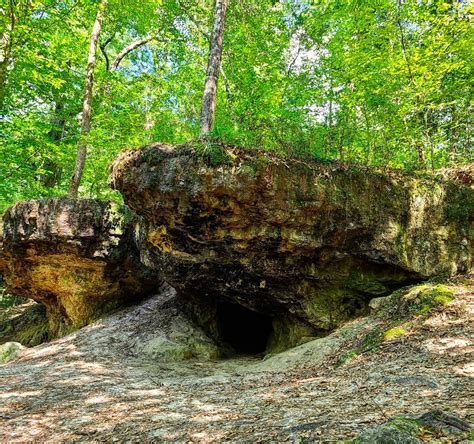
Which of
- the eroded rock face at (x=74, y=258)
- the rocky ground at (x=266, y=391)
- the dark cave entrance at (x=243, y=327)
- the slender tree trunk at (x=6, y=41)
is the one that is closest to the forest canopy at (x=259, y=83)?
the slender tree trunk at (x=6, y=41)

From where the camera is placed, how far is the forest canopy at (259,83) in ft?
29.2

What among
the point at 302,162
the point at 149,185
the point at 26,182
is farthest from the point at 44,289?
the point at 302,162

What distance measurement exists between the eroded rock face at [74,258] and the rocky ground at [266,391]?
3599 mm

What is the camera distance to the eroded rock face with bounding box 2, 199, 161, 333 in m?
9.60

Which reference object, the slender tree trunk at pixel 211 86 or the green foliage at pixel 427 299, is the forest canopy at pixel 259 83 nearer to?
the slender tree trunk at pixel 211 86

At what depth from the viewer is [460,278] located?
6613 millimetres

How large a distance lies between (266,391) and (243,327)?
6.74 meters

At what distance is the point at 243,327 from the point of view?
423 inches

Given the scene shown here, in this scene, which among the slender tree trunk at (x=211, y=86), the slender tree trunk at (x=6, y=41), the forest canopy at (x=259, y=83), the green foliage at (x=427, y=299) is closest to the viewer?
the green foliage at (x=427, y=299)

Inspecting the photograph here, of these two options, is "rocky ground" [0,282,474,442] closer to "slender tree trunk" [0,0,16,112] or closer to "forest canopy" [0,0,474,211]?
"forest canopy" [0,0,474,211]

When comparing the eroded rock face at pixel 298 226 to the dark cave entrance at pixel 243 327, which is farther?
the dark cave entrance at pixel 243 327

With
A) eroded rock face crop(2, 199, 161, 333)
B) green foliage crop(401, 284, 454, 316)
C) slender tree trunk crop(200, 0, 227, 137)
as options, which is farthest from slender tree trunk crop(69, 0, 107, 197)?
green foliage crop(401, 284, 454, 316)

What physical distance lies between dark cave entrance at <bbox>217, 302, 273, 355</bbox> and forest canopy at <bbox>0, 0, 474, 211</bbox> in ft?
17.1

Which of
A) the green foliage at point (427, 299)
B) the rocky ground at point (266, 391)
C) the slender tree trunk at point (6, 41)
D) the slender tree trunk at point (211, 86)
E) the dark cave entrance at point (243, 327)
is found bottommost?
the dark cave entrance at point (243, 327)
